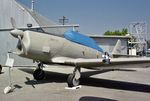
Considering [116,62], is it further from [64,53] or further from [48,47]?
[48,47]

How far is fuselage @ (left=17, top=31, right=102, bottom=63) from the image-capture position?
8.95 metres

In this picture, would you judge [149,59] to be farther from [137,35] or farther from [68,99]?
[137,35]

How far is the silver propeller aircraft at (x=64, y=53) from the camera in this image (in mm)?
8586

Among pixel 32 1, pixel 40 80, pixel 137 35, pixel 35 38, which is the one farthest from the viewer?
pixel 137 35

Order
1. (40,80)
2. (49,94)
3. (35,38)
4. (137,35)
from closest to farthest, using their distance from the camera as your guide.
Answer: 1. (49,94)
2. (35,38)
3. (40,80)
4. (137,35)

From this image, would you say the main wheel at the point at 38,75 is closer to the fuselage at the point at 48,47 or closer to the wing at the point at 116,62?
the fuselage at the point at 48,47

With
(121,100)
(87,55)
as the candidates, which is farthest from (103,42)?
(121,100)

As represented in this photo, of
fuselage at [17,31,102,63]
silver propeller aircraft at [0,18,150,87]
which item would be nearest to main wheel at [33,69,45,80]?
silver propeller aircraft at [0,18,150,87]

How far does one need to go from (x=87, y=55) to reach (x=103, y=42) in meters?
20.1

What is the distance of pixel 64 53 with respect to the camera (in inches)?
394

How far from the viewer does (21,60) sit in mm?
17375

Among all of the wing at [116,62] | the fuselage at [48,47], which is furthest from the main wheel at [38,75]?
the wing at [116,62]

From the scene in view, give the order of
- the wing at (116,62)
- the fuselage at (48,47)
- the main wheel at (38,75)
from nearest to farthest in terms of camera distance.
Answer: the wing at (116,62) < the fuselage at (48,47) < the main wheel at (38,75)

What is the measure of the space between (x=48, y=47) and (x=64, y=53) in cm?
84
